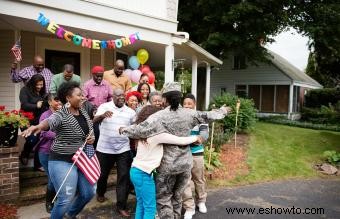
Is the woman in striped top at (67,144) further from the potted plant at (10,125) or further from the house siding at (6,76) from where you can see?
the house siding at (6,76)

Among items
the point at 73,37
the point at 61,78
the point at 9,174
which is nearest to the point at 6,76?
the point at 73,37

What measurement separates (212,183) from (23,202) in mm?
3798

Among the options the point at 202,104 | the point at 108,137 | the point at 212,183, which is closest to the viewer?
the point at 108,137

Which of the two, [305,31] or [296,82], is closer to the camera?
[305,31]

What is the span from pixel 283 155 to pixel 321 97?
17.1 metres

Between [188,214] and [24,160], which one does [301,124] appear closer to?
[188,214]

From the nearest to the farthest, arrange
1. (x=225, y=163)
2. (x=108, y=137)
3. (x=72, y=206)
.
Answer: (x=72, y=206), (x=108, y=137), (x=225, y=163)

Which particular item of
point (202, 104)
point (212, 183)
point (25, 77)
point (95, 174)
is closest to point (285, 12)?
point (202, 104)

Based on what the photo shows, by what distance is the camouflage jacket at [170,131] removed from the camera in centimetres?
359

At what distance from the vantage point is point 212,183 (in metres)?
7.07

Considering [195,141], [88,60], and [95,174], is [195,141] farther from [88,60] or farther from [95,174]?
[88,60]

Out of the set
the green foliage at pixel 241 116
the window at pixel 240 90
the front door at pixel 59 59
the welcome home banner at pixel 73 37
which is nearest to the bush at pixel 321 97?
the window at pixel 240 90

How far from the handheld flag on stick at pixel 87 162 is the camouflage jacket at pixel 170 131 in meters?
0.56

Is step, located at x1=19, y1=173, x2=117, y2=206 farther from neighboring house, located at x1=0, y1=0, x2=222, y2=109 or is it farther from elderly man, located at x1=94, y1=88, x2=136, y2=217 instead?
neighboring house, located at x1=0, y1=0, x2=222, y2=109
